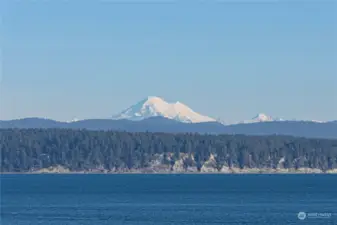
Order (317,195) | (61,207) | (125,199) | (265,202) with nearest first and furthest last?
(61,207) → (265,202) → (125,199) → (317,195)

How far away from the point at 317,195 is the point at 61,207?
131 feet

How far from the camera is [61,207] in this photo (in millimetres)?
117750

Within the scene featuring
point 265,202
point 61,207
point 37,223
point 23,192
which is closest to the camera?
point 37,223

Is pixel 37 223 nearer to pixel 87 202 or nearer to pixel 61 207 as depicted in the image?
pixel 61 207

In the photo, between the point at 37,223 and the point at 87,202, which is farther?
the point at 87,202

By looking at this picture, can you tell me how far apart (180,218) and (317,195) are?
157 feet

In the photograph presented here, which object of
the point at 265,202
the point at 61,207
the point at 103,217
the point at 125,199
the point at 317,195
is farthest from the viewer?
the point at 317,195

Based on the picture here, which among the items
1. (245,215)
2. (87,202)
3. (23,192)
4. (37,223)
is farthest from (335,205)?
(23,192)

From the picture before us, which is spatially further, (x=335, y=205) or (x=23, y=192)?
(x=23, y=192)

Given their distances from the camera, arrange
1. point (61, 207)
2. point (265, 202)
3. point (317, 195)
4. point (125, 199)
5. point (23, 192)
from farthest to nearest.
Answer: point (23, 192) < point (317, 195) < point (125, 199) < point (265, 202) < point (61, 207)

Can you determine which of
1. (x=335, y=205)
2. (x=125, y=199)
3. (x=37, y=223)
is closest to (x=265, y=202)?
(x=335, y=205)

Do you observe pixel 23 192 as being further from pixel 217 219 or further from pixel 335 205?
pixel 217 219

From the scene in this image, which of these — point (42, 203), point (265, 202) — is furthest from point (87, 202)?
point (265, 202)

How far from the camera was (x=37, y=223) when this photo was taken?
95625 millimetres
